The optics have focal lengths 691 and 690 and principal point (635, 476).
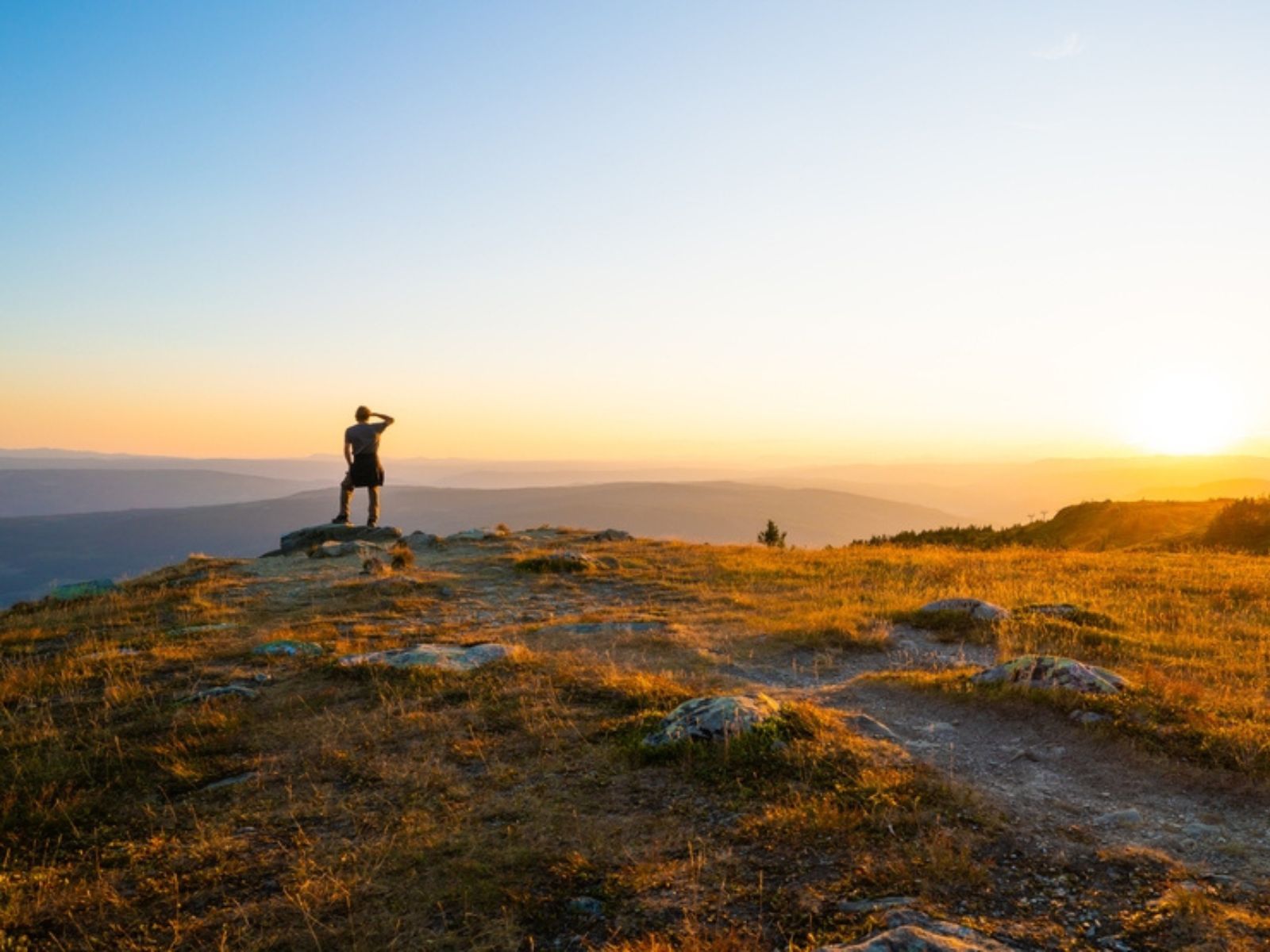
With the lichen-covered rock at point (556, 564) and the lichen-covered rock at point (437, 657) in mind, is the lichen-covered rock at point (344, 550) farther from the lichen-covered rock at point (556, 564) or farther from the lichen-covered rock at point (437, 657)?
the lichen-covered rock at point (437, 657)

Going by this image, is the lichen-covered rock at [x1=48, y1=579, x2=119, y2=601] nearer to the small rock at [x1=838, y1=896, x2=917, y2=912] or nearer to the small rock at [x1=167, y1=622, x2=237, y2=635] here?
the small rock at [x1=167, y1=622, x2=237, y2=635]

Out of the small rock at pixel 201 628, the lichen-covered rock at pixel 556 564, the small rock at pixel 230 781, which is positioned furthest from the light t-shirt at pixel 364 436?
the small rock at pixel 230 781

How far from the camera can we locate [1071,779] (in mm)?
6344

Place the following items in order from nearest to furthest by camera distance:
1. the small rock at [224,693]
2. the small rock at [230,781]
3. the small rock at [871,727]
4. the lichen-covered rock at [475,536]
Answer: the small rock at [230,781] → the small rock at [871,727] → the small rock at [224,693] → the lichen-covered rock at [475,536]

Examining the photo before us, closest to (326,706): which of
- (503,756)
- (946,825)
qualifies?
(503,756)

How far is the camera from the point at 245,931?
4258mm

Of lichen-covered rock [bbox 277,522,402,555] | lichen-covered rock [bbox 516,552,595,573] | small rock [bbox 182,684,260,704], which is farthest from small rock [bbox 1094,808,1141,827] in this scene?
lichen-covered rock [bbox 277,522,402,555]

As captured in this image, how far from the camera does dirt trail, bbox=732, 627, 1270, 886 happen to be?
5152mm

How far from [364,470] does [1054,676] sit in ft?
62.3

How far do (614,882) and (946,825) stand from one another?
2595 millimetres

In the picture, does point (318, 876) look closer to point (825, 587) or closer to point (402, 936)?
point (402, 936)

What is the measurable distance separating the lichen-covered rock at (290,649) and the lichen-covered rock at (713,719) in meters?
6.34

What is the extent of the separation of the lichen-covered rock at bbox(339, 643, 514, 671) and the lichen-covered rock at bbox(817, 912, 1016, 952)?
6.84 meters

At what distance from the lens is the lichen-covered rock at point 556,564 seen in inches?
754
